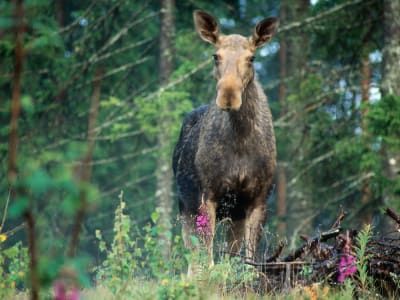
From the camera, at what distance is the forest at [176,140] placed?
5488mm

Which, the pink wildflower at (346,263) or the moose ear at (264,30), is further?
the moose ear at (264,30)

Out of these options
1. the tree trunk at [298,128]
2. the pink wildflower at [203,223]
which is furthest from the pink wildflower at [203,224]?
the tree trunk at [298,128]

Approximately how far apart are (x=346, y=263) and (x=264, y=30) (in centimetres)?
422

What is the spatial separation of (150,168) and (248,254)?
21.1 m

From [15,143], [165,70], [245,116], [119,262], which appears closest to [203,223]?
[119,262]

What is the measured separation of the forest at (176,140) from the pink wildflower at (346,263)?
1.4 inches

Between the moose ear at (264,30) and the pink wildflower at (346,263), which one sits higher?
the moose ear at (264,30)

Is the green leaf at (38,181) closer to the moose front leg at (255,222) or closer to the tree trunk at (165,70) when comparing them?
the moose front leg at (255,222)

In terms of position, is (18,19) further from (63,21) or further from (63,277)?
(63,21)

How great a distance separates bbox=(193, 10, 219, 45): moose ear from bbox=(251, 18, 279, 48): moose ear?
49 cm

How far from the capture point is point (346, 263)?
17.9ft

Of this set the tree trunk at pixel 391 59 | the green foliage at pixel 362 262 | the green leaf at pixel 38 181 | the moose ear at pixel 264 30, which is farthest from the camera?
the tree trunk at pixel 391 59

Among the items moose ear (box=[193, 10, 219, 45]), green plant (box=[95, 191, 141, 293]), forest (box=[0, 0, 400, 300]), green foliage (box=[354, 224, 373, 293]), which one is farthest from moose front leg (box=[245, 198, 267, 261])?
green plant (box=[95, 191, 141, 293])

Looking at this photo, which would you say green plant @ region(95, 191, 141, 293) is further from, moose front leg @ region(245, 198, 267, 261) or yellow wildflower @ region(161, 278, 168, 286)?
moose front leg @ region(245, 198, 267, 261)
